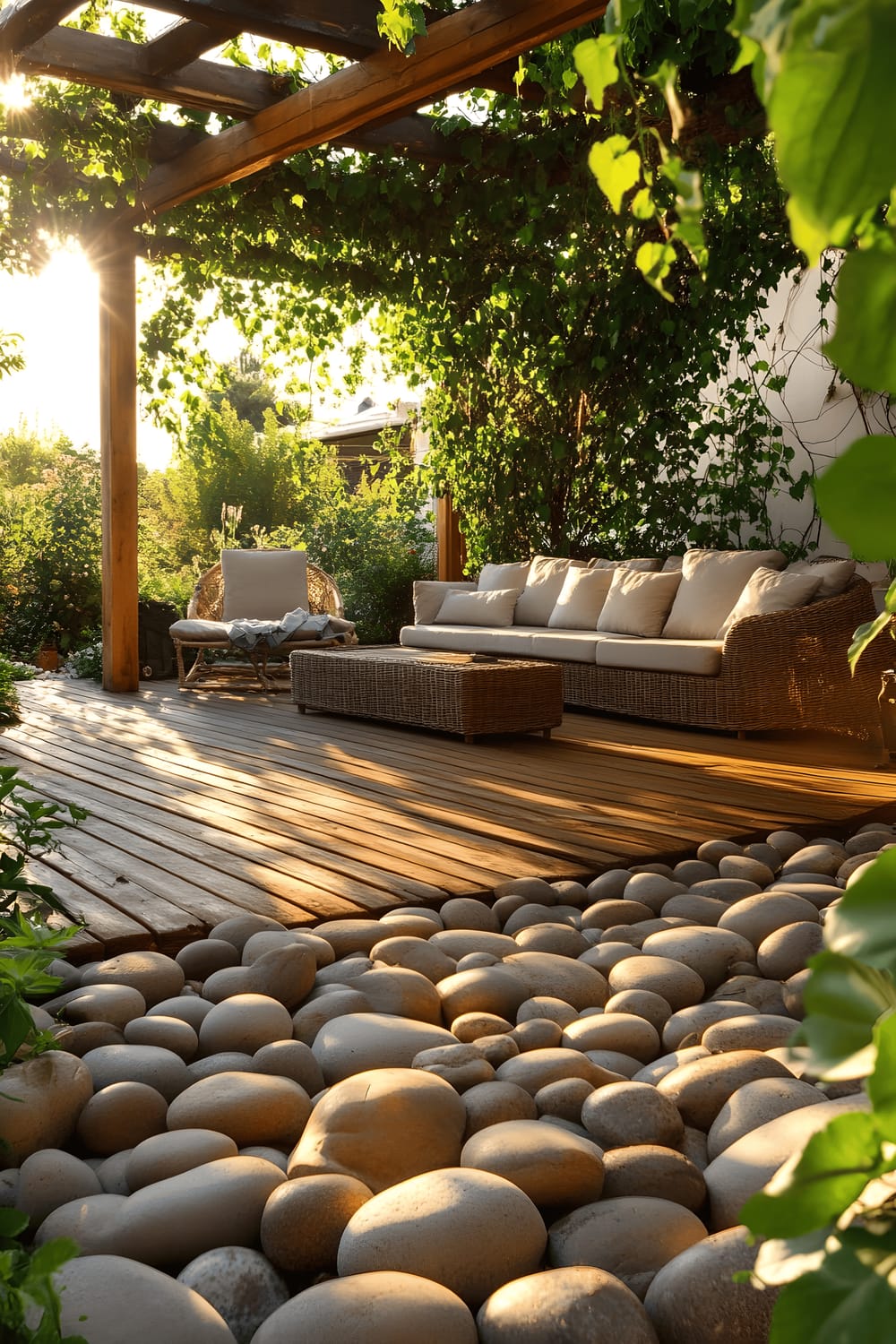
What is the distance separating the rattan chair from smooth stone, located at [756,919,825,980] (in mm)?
5435

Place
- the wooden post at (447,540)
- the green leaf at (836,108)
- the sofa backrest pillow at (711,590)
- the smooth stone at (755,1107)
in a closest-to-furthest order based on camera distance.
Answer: the green leaf at (836,108), the smooth stone at (755,1107), the sofa backrest pillow at (711,590), the wooden post at (447,540)

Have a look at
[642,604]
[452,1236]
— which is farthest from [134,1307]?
[642,604]

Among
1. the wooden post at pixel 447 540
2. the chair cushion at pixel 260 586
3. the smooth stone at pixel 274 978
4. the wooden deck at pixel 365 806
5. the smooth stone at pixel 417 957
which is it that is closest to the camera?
the smooth stone at pixel 274 978

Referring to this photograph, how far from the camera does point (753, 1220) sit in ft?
0.73

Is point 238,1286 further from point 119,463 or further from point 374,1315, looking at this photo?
point 119,463

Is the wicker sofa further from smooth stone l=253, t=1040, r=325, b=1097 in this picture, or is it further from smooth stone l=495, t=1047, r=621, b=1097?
smooth stone l=253, t=1040, r=325, b=1097

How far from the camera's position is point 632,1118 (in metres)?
1.61

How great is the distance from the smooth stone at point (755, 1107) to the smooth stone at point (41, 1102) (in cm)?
89

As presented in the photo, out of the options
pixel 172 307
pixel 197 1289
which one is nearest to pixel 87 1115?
pixel 197 1289

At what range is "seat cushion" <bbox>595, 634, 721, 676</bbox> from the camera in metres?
5.48

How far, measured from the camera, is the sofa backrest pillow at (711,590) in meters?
5.90

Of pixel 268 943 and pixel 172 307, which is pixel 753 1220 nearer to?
pixel 268 943

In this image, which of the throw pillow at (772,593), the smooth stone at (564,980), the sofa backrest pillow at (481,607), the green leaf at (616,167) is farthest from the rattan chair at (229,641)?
the green leaf at (616,167)

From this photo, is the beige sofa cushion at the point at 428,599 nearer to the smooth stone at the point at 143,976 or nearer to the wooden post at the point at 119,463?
the wooden post at the point at 119,463
